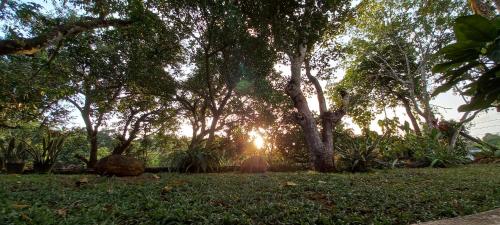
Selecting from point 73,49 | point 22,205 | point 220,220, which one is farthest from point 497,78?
point 73,49

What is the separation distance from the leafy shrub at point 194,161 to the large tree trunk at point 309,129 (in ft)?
9.18

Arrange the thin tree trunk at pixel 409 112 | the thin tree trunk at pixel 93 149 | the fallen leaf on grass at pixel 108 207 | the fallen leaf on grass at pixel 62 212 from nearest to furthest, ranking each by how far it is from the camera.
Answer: the fallen leaf on grass at pixel 62 212
the fallen leaf on grass at pixel 108 207
the thin tree trunk at pixel 93 149
the thin tree trunk at pixel 409 112

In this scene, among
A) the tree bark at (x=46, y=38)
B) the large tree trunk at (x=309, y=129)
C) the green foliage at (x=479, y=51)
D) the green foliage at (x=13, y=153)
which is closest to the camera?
the green foliage at (x=479, y=51)

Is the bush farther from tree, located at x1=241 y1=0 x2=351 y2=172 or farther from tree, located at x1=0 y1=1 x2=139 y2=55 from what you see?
tree, located at x1=0 y1=1 x2=139 y2=55

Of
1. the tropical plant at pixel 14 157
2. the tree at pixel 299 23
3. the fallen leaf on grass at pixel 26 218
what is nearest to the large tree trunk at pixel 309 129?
the tree at pixel 299 23

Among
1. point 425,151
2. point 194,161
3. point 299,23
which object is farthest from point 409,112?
point 194,161

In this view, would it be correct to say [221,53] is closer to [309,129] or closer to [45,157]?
[309,129]

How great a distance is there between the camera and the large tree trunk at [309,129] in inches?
306

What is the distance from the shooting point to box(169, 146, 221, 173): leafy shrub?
25.7ft

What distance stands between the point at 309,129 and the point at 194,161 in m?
3.38

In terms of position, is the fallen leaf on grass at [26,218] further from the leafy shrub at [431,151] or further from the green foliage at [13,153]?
the leafy shrub at [431,151]

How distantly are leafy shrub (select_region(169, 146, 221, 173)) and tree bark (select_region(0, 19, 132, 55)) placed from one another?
12.3 ft

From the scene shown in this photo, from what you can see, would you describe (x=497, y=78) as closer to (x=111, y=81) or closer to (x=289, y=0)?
(x=289, y=0)

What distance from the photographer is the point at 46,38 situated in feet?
14.8
